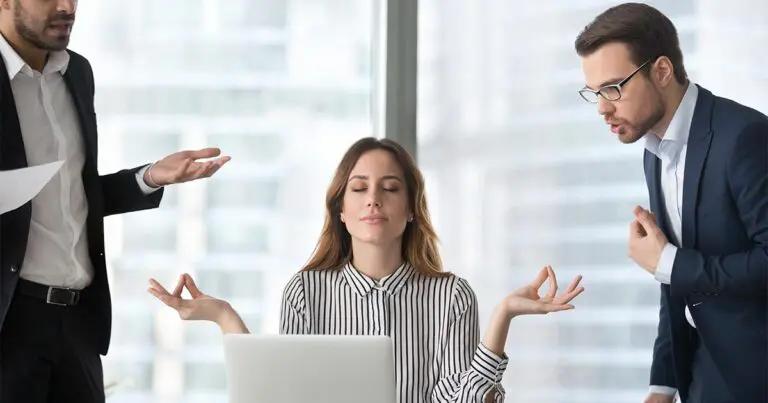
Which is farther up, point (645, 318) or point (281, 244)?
point (281, 244)

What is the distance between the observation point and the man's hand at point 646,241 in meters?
2.26

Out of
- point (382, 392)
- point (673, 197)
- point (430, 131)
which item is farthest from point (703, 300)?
point (430, 131)

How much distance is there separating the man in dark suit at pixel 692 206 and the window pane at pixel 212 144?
4.31 ft

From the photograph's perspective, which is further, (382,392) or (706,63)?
(706,63)

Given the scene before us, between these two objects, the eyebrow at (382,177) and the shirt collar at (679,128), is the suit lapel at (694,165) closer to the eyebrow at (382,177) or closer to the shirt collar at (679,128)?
the shirt collar at (679,128)

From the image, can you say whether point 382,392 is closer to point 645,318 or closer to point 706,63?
point 645,318

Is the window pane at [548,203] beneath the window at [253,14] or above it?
beneath

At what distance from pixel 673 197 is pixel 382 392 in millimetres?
932

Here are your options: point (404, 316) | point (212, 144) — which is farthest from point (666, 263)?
point (212, 144)

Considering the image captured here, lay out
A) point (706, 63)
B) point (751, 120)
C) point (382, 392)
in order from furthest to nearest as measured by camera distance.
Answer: point (706, 63) < point (751, 120) < point (382, 392)

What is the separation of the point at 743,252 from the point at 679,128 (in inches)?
13.1

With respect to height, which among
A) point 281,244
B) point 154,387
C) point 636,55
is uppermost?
point 636,55

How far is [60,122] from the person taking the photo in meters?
2.36

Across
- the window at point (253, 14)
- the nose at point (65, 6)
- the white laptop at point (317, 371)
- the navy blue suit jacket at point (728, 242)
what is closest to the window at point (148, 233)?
the window at point (253, 14)
